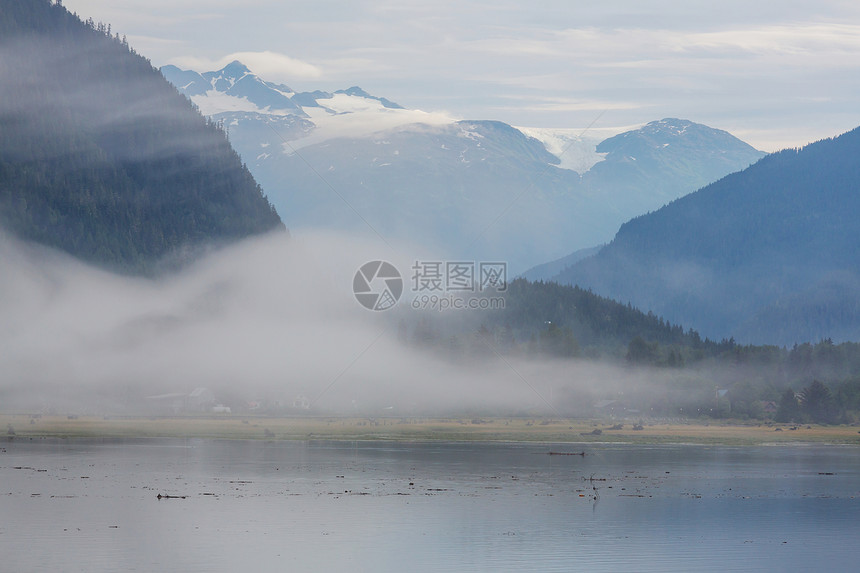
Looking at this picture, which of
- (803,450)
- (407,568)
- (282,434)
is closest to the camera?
(407,568)

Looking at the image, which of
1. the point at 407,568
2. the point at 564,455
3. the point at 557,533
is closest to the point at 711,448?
the point at 564,455

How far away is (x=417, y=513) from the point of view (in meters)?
84.6

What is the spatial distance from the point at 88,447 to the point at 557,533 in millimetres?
96679

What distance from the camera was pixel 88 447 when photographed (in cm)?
15300

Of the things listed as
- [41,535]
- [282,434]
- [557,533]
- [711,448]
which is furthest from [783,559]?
[282,434]

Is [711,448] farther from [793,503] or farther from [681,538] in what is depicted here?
[681,538]

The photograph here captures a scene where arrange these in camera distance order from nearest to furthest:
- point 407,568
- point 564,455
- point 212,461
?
point 407,568
point 212,461
point 564,455

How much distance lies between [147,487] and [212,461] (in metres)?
30.9

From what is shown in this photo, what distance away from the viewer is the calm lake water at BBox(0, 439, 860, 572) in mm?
64562

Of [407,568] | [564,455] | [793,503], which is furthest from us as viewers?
[564,455]

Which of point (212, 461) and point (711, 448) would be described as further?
point (711, 448)

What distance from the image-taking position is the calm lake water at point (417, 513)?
6456cm

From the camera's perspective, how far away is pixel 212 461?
12838cm

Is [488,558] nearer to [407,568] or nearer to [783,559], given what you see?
[407,568]
